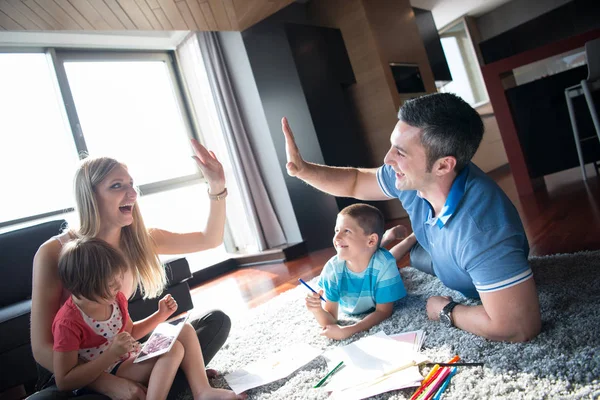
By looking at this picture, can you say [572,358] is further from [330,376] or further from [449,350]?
[330,376]

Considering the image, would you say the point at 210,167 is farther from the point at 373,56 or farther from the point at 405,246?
the point at 373,56

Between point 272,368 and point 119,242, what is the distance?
700 millimetres

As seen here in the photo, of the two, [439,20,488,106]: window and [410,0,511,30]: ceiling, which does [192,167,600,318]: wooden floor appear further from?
[439,20,488,106]: window

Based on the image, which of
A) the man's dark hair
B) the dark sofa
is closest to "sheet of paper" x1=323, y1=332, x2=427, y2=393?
the man's dark hair

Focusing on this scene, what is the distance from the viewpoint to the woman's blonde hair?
1418 millimetres

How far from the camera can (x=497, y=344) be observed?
A: 1176 mm

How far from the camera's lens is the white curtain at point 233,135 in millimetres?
3984

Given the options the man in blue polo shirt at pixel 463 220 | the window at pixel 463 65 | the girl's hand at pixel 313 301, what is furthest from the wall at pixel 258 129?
the window at pixel 463 65

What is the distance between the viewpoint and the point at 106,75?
3988 mm

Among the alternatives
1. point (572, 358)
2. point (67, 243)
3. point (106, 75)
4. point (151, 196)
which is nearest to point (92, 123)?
point (106, 75)

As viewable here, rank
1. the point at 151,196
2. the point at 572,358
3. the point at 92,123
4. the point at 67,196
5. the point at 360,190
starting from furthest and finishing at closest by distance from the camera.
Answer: the point at 151,196, the point at 92,123, the point at 67,196, the point at 360,190, the point at 572,358

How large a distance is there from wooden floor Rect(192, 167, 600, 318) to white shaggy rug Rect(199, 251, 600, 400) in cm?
26

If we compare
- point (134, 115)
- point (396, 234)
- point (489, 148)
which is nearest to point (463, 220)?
point (396, 234)

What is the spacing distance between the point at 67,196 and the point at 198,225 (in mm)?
1298
